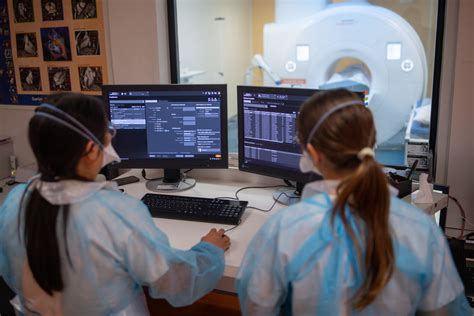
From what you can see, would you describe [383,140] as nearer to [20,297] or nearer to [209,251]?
[209,251]

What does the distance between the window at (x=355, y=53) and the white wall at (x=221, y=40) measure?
0.04 ft

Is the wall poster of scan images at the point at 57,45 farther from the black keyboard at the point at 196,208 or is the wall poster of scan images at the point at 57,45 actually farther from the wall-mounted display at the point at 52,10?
the black keyboard at the point at 196,208

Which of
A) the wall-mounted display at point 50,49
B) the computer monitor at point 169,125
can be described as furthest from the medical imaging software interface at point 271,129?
the wall-mounted display at point 50,49

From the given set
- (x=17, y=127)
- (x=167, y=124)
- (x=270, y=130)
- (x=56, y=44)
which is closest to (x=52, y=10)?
(x=56, y=44)

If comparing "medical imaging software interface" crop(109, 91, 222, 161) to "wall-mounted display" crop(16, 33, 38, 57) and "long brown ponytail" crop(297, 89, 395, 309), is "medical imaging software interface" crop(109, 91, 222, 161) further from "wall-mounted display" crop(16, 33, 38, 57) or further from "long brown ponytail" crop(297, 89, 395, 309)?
"wall-mounted display" crop(16, 33, 38, 57)

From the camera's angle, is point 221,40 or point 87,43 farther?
point 221,40

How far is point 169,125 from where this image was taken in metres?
1.84

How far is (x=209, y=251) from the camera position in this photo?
1265 millimetres

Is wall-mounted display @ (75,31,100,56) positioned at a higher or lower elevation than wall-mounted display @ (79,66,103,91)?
higher

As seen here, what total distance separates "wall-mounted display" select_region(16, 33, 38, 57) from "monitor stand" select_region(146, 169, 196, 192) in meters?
1.19

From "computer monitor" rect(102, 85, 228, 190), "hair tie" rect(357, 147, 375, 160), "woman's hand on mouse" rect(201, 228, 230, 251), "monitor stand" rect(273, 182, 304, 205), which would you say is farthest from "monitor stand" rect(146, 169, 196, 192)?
"hair tie" rect(357, 147, 375, 160)

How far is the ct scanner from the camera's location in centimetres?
241

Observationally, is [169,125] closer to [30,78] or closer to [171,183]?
[171,183]

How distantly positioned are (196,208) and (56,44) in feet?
4.77
